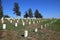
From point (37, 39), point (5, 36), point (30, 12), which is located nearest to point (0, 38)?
point (5, 36)

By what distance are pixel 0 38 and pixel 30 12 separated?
109825 mm

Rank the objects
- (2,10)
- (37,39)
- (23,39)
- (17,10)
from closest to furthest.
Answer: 1. (23,39)
2. (37,39)
3. (2,10)
4. (17,10)

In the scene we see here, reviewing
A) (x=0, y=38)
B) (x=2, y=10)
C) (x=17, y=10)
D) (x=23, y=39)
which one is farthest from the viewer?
(x=17, y=10)

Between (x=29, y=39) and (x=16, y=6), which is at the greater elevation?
(x=16, y=6)

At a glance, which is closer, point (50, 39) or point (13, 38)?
point (13, 38)

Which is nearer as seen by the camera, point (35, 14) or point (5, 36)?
point (5, 36)

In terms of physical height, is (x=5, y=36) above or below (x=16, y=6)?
below

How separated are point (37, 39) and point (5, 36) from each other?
275 cm

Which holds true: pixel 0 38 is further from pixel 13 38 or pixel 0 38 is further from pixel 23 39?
pixel 23 39

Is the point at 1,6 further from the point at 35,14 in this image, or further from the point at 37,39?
the point at 35,14

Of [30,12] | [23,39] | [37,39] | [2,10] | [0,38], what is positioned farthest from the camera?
[30,12]

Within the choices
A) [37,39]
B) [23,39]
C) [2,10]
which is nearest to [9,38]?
[23,39]

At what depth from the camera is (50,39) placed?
1453cm

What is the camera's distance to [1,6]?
6019 centimetres
